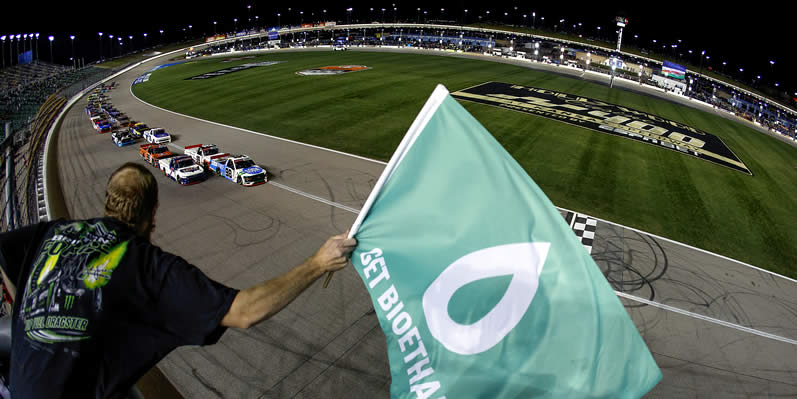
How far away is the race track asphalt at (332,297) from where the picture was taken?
27.6 feet

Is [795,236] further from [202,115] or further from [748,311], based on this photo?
[202,115]

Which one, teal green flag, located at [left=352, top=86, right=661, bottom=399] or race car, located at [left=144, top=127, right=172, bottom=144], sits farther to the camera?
race car, located at [left=144, top=127, right=172, bottom=144]

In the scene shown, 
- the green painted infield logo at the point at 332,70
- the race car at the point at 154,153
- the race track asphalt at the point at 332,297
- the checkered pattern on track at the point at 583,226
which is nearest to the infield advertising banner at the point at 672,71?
the green painted infield logo at the point at 332,70

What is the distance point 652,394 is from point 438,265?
8.17 m

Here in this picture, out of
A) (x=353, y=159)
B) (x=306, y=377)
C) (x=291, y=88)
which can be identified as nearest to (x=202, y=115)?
(x=291, y=88)

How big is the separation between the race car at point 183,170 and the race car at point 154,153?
1.51 meters

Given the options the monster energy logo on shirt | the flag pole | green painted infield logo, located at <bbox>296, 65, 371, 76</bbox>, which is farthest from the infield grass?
the monster energy logo on shirt

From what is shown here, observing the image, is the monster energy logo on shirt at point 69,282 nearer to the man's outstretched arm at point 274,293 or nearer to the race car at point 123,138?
the man's outstretched arm at point 274,293

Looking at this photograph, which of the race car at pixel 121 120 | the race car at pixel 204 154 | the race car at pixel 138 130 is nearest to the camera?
the race car at pixel 204 154

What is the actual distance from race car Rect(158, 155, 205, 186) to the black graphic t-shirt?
58.1ft

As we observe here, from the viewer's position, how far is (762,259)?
49.2 feet

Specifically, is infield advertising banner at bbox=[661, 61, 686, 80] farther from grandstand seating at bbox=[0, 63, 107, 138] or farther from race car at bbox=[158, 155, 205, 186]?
grandstand seating at bbox=[0, 63, 107, 138]

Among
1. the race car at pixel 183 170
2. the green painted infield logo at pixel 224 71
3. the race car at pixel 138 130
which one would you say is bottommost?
the race car at pixel 183 170

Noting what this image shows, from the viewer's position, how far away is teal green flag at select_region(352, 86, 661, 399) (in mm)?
2781
